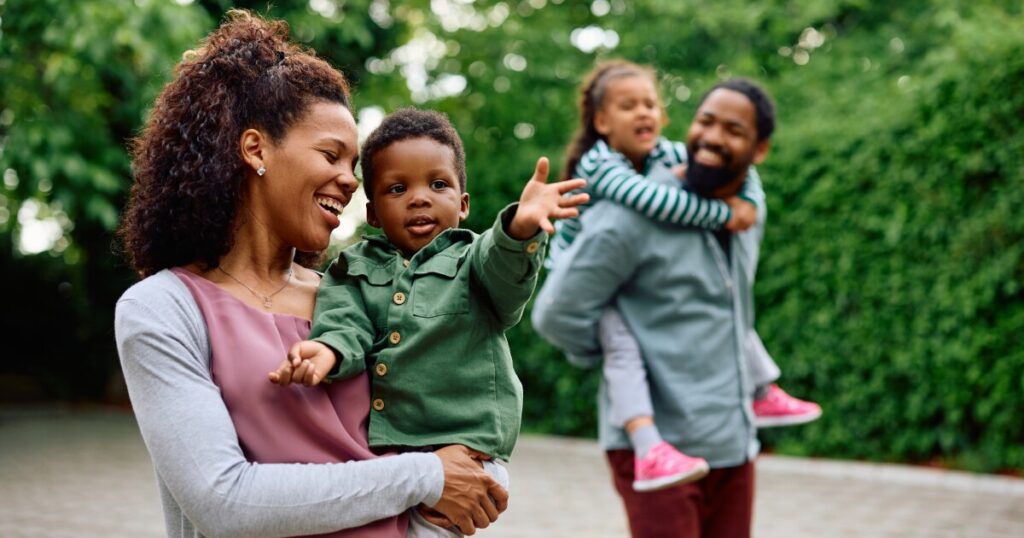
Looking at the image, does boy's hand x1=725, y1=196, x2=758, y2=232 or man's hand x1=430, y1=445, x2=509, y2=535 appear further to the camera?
boy's hand x1=725, y1=196, x2=758, y2=232

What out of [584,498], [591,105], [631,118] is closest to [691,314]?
[631,118]

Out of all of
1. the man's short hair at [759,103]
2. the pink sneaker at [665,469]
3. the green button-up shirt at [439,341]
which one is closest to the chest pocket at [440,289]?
the green button-up shirt at [439,341]

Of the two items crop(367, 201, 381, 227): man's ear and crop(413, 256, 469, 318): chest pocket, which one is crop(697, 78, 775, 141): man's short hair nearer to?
crop(367, 201, 381, 227): man's ear

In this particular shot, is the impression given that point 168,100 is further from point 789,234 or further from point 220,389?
point 789,234

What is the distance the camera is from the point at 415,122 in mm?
2232

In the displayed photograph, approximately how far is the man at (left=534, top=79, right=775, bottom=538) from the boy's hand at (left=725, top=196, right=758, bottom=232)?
0.21 feet

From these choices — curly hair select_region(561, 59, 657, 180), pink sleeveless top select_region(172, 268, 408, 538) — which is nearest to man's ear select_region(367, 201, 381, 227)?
pink sleeveless top select_region(172, 268, 408, 538)

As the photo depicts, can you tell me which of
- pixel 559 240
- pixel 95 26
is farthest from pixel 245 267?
pixel 95 26

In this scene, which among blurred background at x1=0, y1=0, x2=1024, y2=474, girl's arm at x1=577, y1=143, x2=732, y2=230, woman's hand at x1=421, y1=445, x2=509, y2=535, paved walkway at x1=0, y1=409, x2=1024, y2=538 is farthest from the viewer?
blurred background at x1=0, y1=0, x2=1024, y2=474

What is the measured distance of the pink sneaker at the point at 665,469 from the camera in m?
3.22

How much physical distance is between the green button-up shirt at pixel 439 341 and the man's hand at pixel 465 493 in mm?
44

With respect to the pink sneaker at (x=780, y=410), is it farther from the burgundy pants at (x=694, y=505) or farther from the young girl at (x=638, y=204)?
the burgundy pants at (x=694, y=505)

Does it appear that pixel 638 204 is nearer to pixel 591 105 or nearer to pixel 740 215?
pixel 740 215

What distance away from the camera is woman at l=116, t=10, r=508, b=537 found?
185 centimetres
